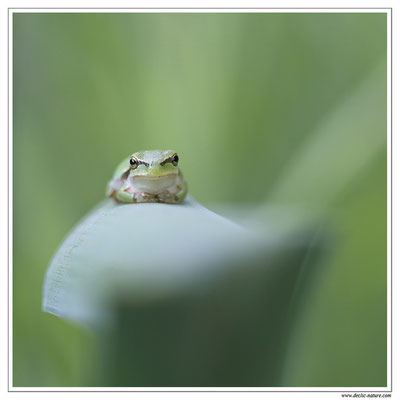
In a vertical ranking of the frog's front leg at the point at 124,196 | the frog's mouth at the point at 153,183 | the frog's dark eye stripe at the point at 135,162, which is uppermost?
the frog's dark eye stripe at the point at 135,162

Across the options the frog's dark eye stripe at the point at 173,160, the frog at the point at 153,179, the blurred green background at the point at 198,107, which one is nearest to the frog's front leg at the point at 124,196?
the frog at the point at 153,179

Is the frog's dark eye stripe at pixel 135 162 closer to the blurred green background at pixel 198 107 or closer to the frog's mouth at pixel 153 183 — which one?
the frog's mouth at pixel 153 183

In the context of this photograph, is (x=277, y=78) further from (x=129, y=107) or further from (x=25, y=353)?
(x=25, y=353)

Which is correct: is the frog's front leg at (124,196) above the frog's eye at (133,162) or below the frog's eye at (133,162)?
below

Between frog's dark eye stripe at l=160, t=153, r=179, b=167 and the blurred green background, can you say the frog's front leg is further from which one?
the blurred green background

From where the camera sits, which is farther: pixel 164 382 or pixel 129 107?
pixel 129 107

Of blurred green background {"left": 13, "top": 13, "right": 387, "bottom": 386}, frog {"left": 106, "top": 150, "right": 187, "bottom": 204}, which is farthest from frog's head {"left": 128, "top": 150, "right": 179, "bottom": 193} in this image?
blurred green background {"left": 13, "top": 13, "right": 387, "bottom": 386}
